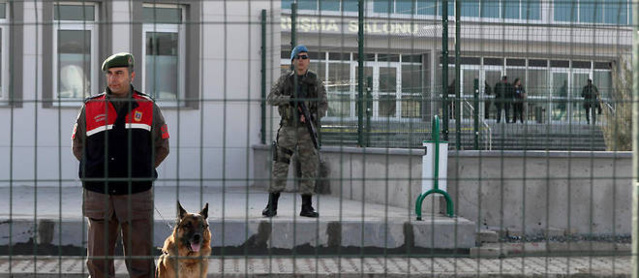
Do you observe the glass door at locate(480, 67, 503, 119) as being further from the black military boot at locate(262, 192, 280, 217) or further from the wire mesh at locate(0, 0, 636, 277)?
the black military boot at locate(262, 192, 280, 217)

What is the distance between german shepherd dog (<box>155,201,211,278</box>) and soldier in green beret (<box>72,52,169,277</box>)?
138 millimetres

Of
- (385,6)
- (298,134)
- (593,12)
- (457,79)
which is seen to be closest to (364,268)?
(298,134)

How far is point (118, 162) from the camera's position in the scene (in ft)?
20.7

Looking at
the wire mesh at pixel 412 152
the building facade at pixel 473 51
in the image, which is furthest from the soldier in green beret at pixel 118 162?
the building facade at pixel 473 51

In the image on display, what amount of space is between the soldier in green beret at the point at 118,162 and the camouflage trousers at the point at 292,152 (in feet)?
13.0

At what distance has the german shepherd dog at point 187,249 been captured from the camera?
640cm

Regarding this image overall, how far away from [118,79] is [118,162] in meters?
0.53

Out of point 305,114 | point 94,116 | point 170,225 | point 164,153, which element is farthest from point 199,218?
point 305,114

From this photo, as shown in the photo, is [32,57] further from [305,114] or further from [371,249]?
[371,249]

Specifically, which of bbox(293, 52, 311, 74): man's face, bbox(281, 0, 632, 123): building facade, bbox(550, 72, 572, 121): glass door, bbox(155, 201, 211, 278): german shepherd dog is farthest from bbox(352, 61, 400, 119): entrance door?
bbox(155, 201, 211, 278): german shepherd dog

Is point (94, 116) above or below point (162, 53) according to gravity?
below

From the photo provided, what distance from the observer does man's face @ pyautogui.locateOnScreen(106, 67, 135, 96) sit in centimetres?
628

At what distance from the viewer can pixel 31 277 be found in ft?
27.8

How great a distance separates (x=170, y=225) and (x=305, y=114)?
1.78 m
